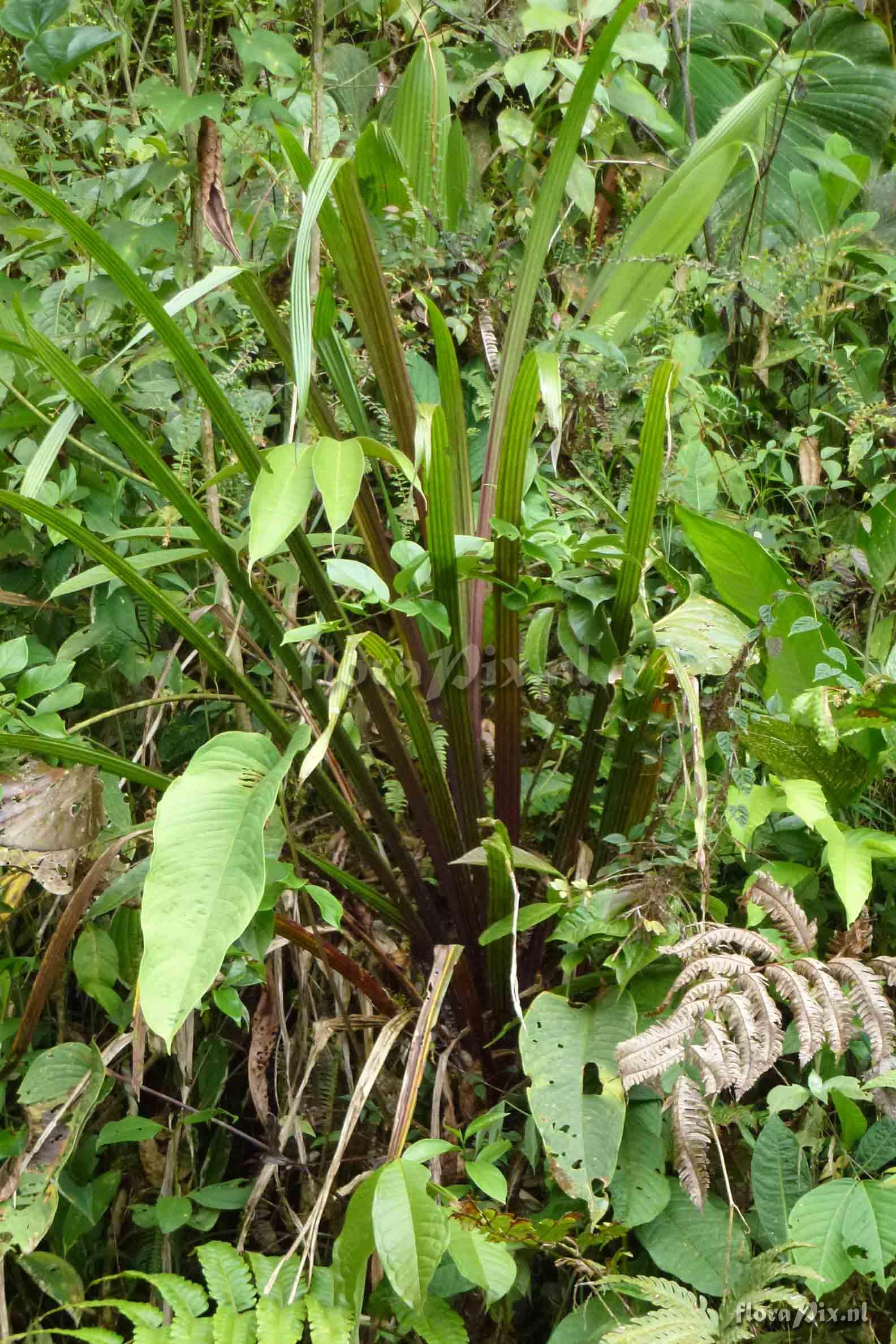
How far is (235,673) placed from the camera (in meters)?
1.11

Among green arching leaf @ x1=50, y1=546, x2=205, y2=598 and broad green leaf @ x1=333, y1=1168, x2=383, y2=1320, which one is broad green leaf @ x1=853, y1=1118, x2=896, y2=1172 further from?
green arching leaf @ x1=50, y1=546, x2=205, y2=598

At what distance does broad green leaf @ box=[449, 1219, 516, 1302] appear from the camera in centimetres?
93

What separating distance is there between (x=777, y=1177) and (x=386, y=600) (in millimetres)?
655

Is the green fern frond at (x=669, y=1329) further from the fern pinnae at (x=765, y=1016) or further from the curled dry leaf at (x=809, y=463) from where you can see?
the curled dry leaf at (x=809, y=463)

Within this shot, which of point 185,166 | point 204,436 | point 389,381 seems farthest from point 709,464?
point 185,166

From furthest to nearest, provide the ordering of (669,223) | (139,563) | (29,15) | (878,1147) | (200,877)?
(669,223) < (29,15) < (139,563) < (878,1147) < (200,877)

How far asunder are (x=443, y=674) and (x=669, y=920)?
33 centimetres

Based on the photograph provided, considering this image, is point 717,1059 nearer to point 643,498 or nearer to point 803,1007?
point 803,1007

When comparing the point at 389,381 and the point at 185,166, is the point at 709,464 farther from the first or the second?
the point at 185,166

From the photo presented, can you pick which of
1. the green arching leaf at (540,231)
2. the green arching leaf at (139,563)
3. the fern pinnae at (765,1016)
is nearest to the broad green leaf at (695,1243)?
the fern pinnae at (765,1016)

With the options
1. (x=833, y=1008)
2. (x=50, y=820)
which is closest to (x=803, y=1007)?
(x=833, y=1008)

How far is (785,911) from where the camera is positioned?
40.4 inches

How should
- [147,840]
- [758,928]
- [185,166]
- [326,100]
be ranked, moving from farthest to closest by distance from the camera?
[326,100]
[185,166]
[147,840]
[758,928]

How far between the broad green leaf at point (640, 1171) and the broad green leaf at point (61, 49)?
1.35 meters
